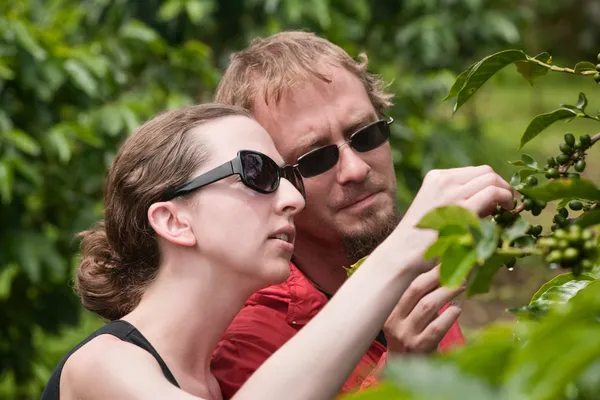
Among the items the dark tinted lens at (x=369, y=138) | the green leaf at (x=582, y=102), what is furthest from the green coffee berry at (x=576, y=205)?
the dark tinted lens at (x=369, y=138)

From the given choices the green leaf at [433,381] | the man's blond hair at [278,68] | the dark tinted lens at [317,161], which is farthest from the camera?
the man's blond hair at [278,68]

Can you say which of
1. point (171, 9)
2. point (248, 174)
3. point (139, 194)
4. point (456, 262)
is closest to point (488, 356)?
point (456, 262)

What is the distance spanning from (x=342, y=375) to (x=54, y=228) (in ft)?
13.6

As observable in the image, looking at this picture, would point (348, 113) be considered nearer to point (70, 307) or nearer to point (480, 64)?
point (480, 64)

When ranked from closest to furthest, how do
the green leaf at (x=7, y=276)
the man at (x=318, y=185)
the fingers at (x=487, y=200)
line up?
the fingers at (x=487, y=200) < the man at (x=318, y=185) < the green leaf at (x=7, y=276)

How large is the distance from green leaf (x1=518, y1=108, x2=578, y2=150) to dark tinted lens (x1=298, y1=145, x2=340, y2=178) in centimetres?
91

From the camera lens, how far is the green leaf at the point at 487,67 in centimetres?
168

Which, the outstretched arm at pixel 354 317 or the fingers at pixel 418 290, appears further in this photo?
the fingers at pixel 418 290

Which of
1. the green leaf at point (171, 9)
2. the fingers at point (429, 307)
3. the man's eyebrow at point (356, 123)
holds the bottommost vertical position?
the green leaf at point (171, 9)

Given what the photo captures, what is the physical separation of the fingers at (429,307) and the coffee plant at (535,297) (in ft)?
1.08

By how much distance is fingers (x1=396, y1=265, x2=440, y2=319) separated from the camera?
1870 millimetres

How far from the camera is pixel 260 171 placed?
2.07 metres

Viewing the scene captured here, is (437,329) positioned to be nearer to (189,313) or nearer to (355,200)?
(189,313)

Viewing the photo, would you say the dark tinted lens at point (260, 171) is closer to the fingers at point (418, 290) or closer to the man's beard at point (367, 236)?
the fingers at point (418, 290)
